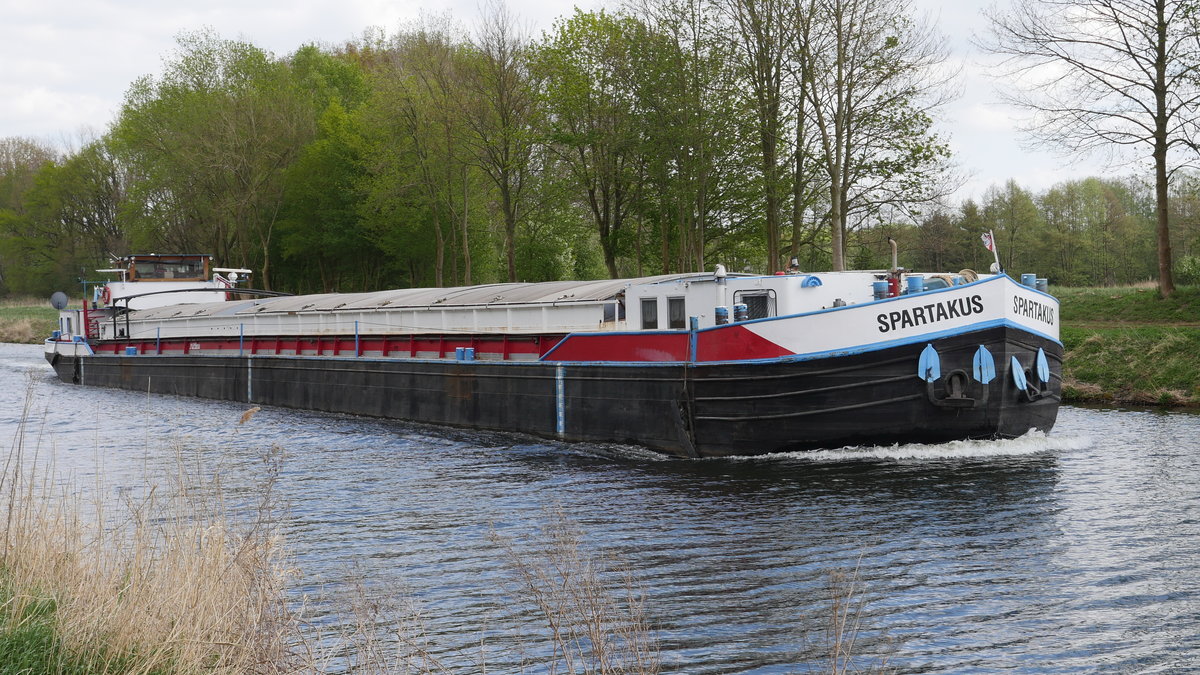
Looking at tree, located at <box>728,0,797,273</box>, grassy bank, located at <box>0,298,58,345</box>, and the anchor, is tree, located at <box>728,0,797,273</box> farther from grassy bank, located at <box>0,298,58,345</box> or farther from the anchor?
grassy bank, located at <box>0,298,58,345</box>

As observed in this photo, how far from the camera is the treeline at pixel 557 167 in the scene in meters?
28.9

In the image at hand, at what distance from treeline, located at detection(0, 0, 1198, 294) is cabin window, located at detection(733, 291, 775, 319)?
11.7m

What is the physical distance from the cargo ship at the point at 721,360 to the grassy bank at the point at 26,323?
39650 millimetres

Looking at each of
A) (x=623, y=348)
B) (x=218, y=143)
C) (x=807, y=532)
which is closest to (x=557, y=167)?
(x=218, y=143)

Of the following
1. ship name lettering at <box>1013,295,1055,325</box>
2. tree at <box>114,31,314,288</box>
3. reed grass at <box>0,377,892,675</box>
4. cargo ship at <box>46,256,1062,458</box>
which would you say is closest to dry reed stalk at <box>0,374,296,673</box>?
reed grass at <box>0,377,892,675</box>

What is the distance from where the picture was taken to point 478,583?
8.68m

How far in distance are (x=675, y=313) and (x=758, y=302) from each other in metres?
1.45

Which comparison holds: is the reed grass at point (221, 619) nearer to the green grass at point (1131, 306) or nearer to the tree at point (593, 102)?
the green grass at point (1131, 306)

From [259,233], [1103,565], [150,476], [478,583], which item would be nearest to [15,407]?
[150,476]

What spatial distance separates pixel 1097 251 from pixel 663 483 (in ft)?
178

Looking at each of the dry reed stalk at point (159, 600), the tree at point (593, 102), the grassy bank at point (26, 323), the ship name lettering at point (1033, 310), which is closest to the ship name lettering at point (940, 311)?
the ship name lettering at point (1033, 310)

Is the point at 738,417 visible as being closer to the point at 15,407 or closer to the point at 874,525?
the point at 874,525

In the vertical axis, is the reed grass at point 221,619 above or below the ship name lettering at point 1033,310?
below

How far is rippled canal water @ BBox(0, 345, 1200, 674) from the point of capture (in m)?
7.29
